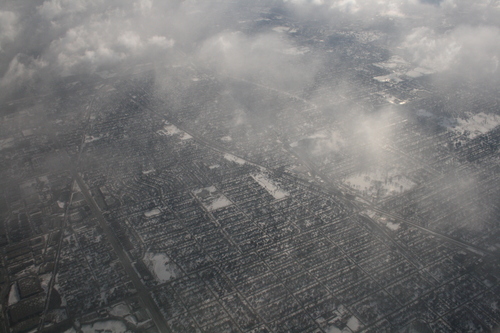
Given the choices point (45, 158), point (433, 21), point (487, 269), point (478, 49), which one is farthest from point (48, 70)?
point (433, 21)

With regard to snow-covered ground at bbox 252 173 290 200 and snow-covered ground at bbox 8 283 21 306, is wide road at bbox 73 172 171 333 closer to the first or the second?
snow-covered ground at bbox 8 283 21 306

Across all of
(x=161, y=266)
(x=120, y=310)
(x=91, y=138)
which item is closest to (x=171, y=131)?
(x=91, y=138)

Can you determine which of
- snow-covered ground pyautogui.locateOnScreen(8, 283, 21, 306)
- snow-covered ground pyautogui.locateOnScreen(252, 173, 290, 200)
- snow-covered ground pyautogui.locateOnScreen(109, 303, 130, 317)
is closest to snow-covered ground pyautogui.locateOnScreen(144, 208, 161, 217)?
snow-covered ground pyautogui.locateOnScreen(109, 303, 130, 317)

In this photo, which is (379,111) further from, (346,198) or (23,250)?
(23,250)

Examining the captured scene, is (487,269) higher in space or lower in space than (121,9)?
lower

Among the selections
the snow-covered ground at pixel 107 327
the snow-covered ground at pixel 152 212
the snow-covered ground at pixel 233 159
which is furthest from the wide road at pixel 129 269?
the snow-covered ground at pixel 233 159

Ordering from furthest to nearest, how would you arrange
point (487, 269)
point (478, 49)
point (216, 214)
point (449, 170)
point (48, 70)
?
point (478, 49) → point (48, 70) → point (449, 170) → point (216, 214) → point (487, 269)
